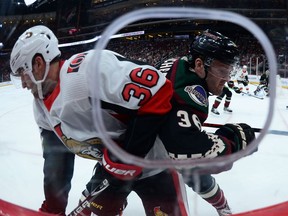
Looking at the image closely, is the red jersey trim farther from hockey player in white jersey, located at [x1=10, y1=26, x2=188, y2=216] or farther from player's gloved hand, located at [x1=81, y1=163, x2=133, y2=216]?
player's gloved hand, located at [x1=81, y1=163, x2=133, y2=216]

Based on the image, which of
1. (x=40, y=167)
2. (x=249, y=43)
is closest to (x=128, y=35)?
(x=249, y=43)

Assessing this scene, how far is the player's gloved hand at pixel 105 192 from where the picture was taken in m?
0.52

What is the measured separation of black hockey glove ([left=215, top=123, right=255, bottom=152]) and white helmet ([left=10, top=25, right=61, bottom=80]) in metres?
0.27

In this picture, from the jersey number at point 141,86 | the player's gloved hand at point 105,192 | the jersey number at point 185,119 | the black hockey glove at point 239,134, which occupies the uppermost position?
the jersey number at point 141,86

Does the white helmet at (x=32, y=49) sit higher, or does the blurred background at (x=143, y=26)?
the blurred background at (x=143, y=26)

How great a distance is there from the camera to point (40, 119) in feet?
1.81

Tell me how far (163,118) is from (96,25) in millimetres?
149

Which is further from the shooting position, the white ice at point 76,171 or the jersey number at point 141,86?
the white ice at point 76,171

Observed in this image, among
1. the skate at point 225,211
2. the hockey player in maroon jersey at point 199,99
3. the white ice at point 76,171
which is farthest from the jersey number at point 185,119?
the skate at point 225,211

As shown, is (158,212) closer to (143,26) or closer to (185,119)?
(185,119)

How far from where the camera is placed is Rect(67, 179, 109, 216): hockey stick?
1.73ft

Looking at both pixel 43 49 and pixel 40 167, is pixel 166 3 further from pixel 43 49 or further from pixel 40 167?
pixel 40 167

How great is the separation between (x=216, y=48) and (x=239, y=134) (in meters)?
0.12

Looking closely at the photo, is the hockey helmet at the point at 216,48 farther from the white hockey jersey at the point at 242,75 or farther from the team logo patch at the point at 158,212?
the team logo patch at the point at 158,212
